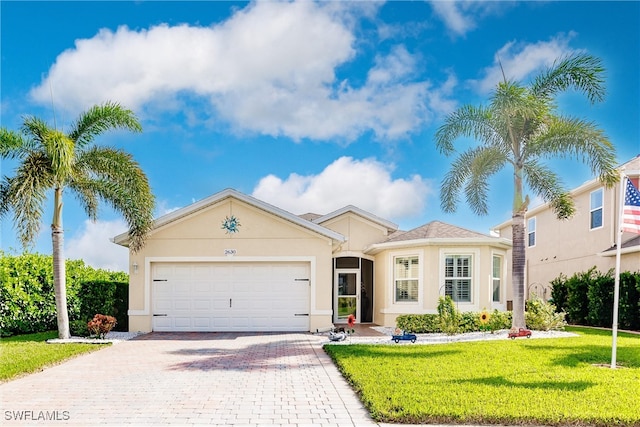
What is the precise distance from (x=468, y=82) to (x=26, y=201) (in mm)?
12850

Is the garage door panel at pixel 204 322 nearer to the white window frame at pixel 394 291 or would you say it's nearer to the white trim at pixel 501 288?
the white window frame at pixel 394 291

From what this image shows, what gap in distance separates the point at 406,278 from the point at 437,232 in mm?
1900

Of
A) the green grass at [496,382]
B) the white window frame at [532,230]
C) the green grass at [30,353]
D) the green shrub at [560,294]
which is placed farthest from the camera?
the white window frame at [532,230]

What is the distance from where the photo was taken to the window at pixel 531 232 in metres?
29.1

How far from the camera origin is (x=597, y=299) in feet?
62.5

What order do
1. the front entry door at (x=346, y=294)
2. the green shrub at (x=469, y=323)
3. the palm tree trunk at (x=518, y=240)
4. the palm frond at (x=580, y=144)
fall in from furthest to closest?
the front entry door at (x=346, y=294)
the green shrub at (x=469, y=323)
the palm tree trunk at (x=518, y=240)
the palm frond at (x=580, y=144)

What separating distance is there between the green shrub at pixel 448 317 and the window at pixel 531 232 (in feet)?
50.2

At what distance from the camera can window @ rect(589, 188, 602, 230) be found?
22.0 meters

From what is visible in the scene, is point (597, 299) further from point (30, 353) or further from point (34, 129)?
point (34, 129)

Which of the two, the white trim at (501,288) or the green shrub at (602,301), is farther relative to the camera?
the green shrub at (602,301)

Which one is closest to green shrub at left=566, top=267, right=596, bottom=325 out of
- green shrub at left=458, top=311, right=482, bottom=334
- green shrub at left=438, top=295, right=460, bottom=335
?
green shrub at left=458, top=311, right=482, bottom=334

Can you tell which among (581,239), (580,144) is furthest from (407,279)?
(581,239)

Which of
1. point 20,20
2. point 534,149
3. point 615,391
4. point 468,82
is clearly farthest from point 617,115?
point 20,20

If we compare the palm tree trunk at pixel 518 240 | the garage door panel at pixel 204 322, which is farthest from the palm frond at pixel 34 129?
the palm tree trunk at pixel 518 240
